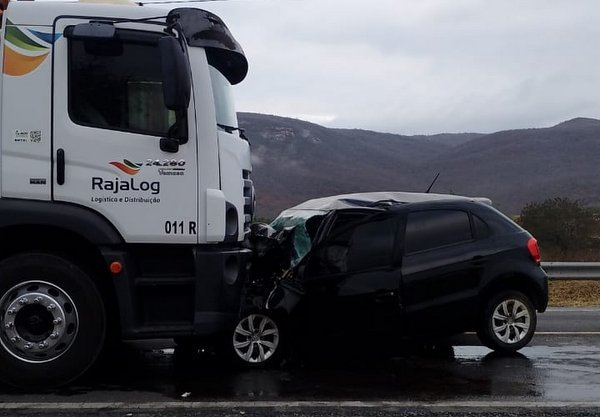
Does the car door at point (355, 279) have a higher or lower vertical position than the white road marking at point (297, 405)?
higher

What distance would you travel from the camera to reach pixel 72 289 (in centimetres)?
573

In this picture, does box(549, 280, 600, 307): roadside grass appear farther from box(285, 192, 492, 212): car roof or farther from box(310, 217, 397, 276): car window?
box(310, 217, 397, 276): car window

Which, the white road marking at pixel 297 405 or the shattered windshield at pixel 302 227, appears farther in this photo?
the shattered windshield at pixel 302 227

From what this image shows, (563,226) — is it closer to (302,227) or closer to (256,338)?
(302,227)

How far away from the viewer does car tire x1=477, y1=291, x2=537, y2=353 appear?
7.29 meters

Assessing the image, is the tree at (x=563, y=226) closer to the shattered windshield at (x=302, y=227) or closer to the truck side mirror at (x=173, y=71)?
the shattered windshield at (x=302, y=227)

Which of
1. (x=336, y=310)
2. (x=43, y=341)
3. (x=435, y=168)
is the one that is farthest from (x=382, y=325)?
(x=435, y=168)

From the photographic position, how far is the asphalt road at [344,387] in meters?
5.44

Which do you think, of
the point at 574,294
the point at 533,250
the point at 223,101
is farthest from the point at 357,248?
the point at 574,294

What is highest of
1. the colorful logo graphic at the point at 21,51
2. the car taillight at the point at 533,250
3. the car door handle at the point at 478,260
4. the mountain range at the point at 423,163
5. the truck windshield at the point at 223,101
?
the mountain range at the point at 423,163

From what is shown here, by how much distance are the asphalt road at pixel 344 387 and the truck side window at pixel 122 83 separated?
213 cm

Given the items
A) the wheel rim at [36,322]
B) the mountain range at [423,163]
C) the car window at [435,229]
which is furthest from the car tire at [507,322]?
the mountain range at [423,163]

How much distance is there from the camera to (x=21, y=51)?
18.7 ft

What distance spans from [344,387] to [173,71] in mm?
2968
